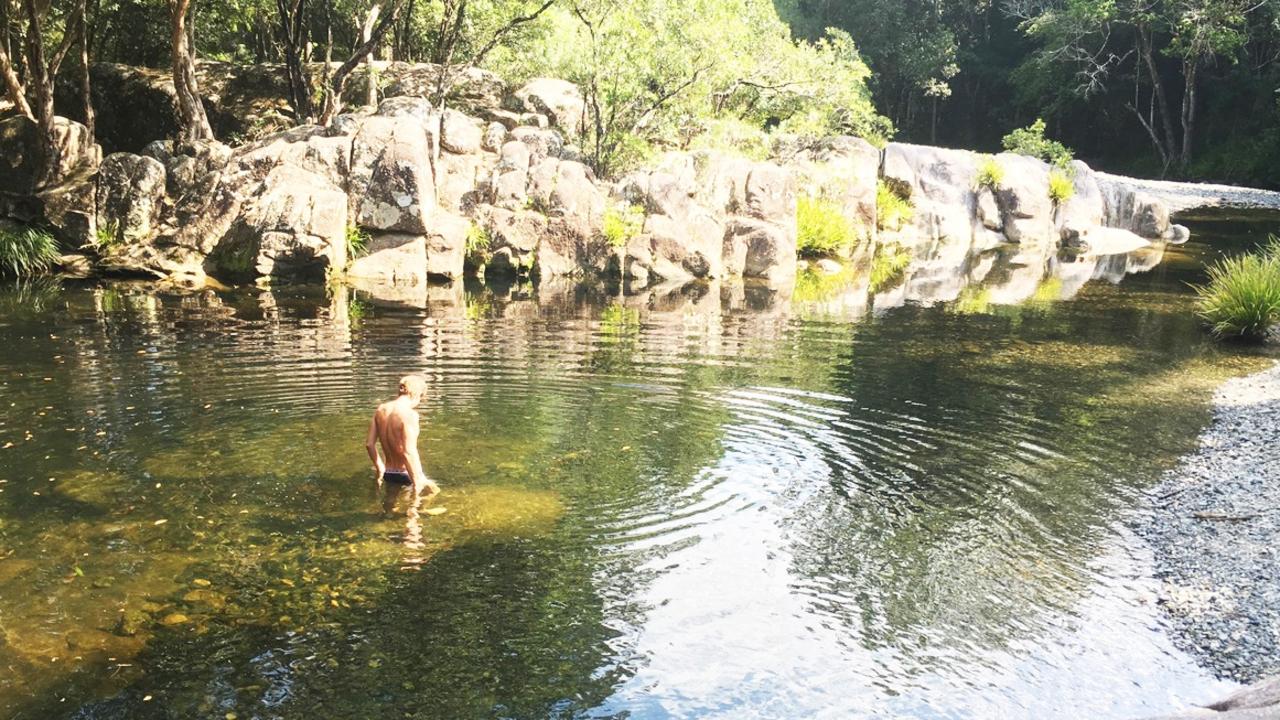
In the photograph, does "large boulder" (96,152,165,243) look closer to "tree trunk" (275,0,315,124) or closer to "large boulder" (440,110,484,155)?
"tree trunk" (275,0,315,124)

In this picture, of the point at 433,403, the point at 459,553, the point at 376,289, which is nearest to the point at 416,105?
the point at 376,289

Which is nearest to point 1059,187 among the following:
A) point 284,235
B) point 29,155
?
point 284,235

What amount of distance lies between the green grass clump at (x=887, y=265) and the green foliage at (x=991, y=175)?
16.9 ft

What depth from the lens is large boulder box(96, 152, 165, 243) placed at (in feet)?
80.9

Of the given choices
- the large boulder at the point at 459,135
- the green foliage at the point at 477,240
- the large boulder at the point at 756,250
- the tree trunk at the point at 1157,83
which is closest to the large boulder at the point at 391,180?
the green foliage at the point at 477,240

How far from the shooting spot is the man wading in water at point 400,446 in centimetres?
940

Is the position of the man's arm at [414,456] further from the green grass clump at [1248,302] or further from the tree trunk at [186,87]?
the tree trunk at [186,87]

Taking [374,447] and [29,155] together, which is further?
[29,155]

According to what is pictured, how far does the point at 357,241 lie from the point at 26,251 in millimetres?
7471

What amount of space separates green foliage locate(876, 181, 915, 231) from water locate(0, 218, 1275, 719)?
19.0m

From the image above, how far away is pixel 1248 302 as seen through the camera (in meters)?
18.6

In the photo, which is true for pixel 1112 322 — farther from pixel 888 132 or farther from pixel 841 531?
pixel 888 132

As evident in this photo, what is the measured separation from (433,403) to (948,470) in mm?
6206

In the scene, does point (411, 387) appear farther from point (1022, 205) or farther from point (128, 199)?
point (1022, 205)
